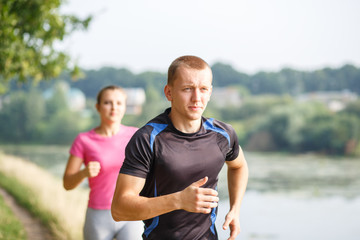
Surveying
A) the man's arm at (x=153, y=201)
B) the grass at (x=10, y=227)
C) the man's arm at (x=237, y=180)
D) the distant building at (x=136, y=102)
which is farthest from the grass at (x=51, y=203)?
the distant building at (x=136, y=102)

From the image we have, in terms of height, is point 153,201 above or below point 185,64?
below

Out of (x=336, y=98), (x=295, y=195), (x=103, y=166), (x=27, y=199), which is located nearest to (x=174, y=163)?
(x=103, y=166)

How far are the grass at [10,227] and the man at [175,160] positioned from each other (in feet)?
14.4

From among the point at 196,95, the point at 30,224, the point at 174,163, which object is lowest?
the point at 30,224

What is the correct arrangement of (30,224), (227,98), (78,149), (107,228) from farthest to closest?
(227,98)
(30,224)
(78,149)
(107,228)

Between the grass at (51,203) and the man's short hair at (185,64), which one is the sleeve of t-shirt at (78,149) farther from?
the grass at (51,203)

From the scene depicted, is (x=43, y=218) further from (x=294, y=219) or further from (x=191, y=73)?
(x=294, y=219)

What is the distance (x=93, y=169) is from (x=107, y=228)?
1.49ft

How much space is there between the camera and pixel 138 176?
5.93 feet

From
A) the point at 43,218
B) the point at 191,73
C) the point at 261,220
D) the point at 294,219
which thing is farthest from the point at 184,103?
the point at 294,219

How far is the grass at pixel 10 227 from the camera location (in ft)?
19.3

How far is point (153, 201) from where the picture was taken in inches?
66.8

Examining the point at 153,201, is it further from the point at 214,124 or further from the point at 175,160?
the point at 214,124

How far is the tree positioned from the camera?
602cm
